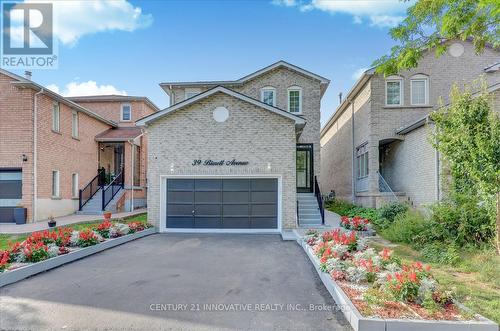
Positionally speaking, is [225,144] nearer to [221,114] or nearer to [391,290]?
[221,114]

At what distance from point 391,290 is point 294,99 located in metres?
15.5

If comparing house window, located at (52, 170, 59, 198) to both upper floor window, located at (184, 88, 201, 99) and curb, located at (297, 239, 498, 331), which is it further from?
curb, located at (297, 239, 498, 331)

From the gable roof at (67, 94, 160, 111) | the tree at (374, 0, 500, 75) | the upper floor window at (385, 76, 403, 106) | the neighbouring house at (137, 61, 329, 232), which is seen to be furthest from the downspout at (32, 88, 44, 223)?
the upper floor window at (385, 76, 403, 106)

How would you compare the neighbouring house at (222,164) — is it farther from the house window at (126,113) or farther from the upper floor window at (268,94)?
the house window at (126,113)

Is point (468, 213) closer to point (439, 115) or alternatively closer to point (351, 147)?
point (439, 115)

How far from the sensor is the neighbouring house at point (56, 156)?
15.3 m

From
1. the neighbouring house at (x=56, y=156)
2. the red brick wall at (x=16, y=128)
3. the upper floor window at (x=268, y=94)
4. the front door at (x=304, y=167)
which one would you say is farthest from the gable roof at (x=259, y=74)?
the red brick wall at (x=16, y=128)

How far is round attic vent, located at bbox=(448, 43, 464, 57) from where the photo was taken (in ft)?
54.2

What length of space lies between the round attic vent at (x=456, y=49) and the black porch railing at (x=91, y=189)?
21499mm

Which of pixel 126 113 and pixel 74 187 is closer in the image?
pixel 74 187

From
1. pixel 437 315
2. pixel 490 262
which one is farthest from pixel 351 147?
pixel 437 315

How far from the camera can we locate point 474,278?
22.4ft

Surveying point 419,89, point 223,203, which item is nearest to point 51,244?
point 223,203

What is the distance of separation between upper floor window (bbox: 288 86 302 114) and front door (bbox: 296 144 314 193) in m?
2.23
